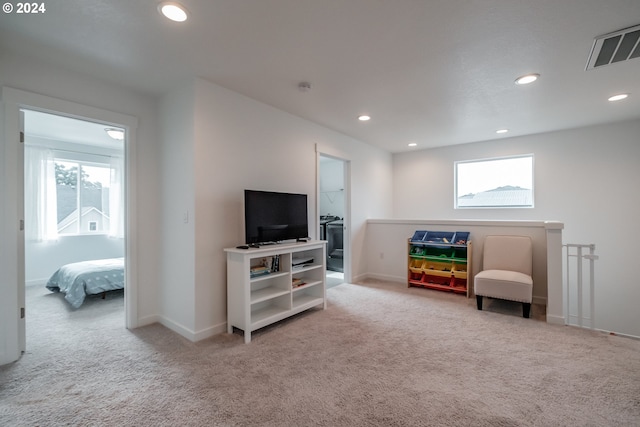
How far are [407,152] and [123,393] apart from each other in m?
5.66

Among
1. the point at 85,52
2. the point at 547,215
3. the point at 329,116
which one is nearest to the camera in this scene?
the point at 85,52

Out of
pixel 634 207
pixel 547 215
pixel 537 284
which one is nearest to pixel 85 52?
pixel 537 284

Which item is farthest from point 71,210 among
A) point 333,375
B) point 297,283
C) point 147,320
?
point 333,375

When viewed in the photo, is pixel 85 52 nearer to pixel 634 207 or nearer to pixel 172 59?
pixel 172 59

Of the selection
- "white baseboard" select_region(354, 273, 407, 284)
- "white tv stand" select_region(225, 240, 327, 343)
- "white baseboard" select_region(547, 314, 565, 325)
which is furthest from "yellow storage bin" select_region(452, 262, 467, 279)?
"white tv stand" select_region(225, 240, 327, 343)

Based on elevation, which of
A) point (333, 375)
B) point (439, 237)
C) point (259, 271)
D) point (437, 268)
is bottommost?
point (333, 375)

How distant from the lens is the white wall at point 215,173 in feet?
8.58

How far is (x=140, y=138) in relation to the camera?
9.66 feet

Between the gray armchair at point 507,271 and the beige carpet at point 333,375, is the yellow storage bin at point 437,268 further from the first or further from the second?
the beige carpet at point 333,375

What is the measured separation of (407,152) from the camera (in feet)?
19.1

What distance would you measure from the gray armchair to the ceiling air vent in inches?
82.2

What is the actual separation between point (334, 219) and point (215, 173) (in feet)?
12.1

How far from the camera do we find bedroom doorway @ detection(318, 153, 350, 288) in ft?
15.3

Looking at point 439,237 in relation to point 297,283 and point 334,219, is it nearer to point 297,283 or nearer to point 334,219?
point 334,219
